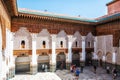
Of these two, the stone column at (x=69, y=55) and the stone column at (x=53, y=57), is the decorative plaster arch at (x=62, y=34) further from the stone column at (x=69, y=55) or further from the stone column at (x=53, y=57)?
the stone column at (x=53, y=57)

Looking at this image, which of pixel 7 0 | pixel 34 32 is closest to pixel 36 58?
pixel 34 32

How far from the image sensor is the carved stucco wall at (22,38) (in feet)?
39.6

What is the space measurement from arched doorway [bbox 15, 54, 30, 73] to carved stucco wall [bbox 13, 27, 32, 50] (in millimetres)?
1299

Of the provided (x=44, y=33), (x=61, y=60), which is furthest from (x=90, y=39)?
(x=44, y=33)

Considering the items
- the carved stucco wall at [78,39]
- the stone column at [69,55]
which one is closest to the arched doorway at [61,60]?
the stone column at [69,55]

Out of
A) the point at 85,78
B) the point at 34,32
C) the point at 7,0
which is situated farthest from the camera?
the point at 34,32

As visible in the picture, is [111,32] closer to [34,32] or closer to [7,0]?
[34,32]

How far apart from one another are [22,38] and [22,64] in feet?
9.38

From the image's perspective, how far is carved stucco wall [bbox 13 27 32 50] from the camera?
1206cm

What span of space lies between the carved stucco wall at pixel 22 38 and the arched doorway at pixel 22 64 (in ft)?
4.26

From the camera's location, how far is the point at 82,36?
1518 cm

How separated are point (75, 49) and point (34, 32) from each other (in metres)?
5.33

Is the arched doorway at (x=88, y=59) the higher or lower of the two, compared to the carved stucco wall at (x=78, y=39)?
lower

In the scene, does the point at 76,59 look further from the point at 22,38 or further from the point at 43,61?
the point at 22,38
